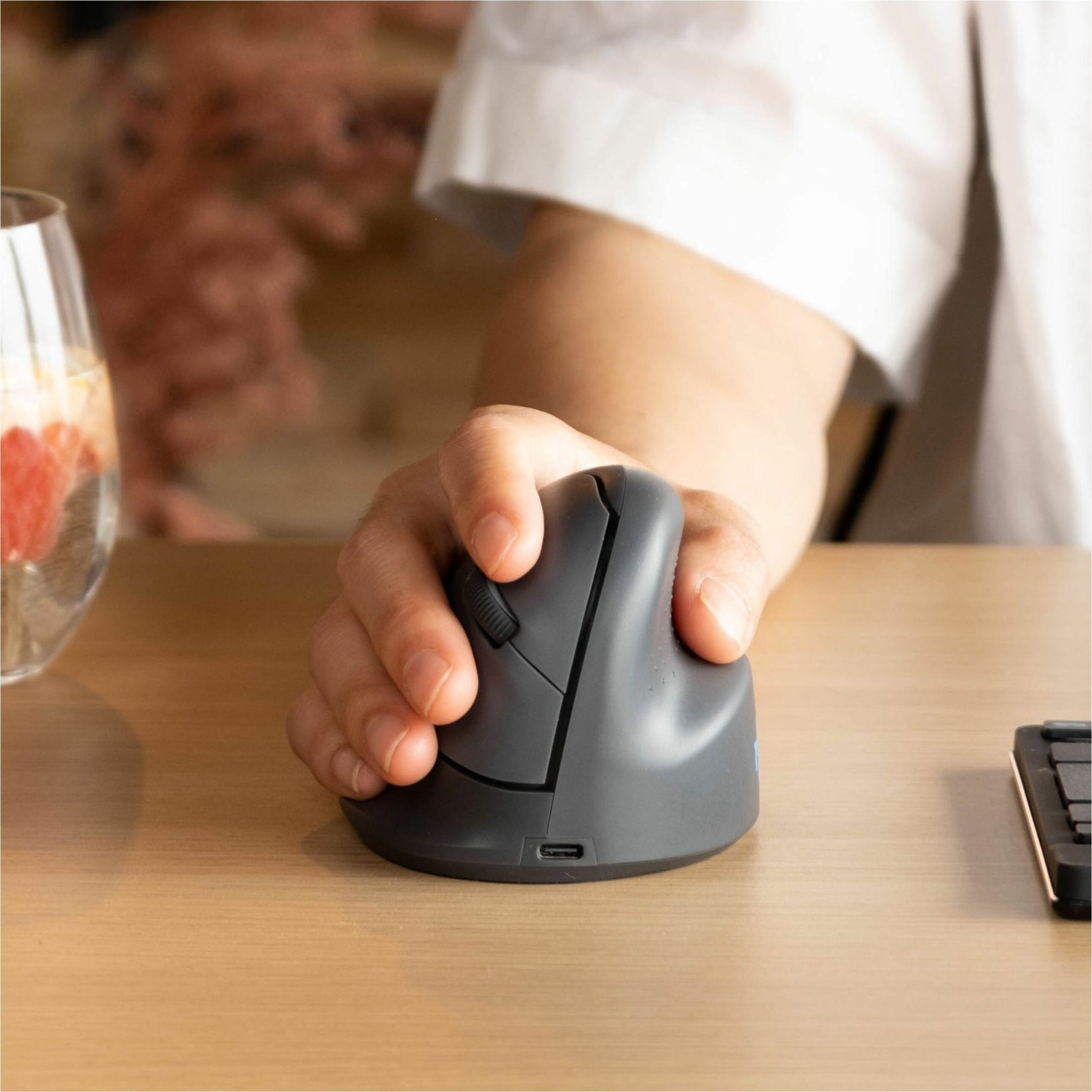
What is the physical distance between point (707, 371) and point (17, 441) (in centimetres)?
26

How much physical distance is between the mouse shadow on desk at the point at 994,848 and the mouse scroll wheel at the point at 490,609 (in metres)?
0.13

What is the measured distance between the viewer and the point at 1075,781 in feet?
1.16

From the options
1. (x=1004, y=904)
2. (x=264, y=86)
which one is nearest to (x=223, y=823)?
(x=1004, y=904)

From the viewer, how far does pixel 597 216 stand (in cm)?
62

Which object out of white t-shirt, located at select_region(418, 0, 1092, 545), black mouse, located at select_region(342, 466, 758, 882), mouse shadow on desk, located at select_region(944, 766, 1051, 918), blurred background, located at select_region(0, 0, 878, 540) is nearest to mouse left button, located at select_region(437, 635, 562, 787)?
black mouse, located at select_region(342, 466, 758, 882)

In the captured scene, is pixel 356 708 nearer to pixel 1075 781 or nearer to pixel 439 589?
pixel 439 589

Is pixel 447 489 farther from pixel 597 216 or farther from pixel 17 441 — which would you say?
pixel 597 216

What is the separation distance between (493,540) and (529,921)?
3.5 inches

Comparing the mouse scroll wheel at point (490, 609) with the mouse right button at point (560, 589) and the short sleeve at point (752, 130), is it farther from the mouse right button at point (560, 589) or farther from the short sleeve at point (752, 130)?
the short sleeve at point (752, 130)

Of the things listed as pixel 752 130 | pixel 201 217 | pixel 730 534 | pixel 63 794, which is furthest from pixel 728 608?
pixel 201 217

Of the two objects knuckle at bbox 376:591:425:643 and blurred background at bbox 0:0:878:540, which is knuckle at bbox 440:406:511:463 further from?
blurred background at bbox 0:0:878:540

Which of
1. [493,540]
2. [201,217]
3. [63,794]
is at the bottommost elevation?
[201,217]

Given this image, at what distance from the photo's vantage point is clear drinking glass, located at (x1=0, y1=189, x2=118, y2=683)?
41cm

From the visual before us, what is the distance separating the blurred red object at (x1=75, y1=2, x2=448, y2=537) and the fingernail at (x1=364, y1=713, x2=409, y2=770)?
1.24 metres
